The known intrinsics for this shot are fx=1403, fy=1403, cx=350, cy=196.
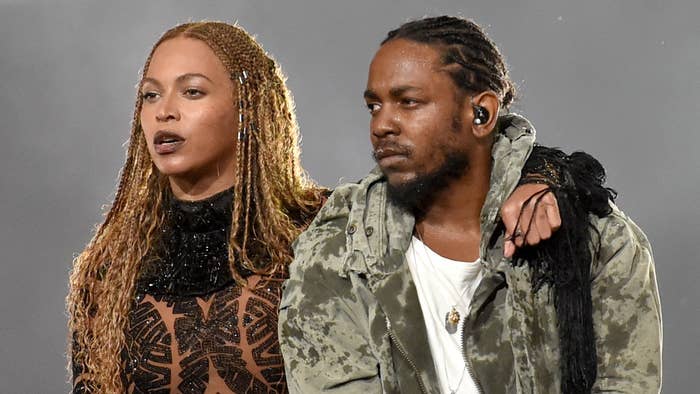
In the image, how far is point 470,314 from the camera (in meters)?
3.13

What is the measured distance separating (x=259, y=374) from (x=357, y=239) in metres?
0.47

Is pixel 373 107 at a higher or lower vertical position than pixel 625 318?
higher

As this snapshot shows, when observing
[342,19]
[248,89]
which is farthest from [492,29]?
[248,89]

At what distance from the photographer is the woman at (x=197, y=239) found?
11.4 feet

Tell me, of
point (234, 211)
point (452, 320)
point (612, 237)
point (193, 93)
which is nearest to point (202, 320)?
point (234, 211)

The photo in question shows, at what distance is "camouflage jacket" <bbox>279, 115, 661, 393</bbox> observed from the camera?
10.1 ft

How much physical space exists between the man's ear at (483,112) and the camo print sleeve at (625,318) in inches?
14.4

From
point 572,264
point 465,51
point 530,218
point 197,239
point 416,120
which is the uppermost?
point 465,51

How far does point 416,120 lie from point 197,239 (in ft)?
2.51

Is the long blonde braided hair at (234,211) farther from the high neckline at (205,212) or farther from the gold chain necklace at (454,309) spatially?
the gold chain necklace at (454,309)

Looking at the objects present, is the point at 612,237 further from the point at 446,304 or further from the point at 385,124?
the point at 385,124

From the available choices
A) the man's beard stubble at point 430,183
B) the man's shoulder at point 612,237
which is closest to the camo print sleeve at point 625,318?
the man's shoulder at point 612,237

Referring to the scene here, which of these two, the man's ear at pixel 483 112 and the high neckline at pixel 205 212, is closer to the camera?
the man's ear at pixel 483 112

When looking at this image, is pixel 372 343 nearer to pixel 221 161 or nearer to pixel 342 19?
pixel 221 161
